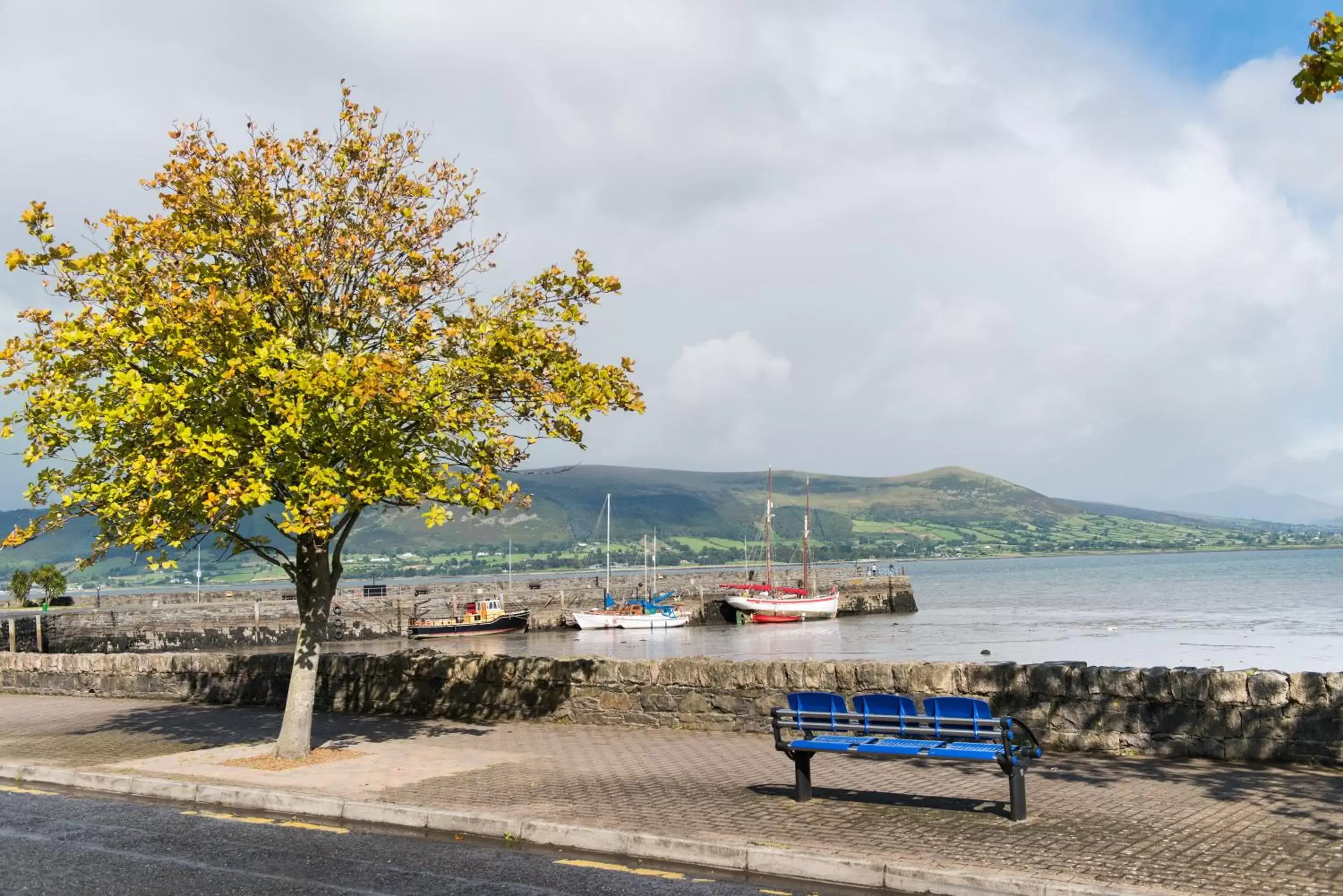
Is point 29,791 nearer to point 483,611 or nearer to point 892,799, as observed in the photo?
point 892,799

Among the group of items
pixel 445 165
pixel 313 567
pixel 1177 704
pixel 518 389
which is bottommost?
pixel 1177 704

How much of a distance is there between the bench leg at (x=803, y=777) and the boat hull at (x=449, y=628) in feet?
222

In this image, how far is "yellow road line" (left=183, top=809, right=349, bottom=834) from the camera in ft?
36.4

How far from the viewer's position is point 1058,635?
6956 cm

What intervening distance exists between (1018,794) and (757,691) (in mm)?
6206

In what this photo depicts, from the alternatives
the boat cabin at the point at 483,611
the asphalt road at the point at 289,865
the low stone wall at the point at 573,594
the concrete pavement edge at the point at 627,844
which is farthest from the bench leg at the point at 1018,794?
the low stone wall at the point at 573,594

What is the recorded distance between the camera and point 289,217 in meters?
15.4

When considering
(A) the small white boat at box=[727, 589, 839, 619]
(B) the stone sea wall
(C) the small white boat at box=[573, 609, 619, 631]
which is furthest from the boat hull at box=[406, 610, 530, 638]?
(B) the stone sea wall

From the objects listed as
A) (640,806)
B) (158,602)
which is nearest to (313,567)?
(640,806)

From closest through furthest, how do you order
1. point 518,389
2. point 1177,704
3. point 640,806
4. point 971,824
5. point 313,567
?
1. point 971,824
2. point 640,806
3. point 1177,704
4. point 518,389
5. point 313,567

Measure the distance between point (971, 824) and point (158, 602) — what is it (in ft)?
255

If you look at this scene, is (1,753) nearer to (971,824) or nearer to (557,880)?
(557,880)

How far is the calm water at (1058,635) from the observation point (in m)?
54.5

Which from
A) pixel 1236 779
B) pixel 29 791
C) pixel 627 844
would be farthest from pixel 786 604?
pixel 627 844
